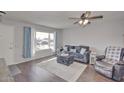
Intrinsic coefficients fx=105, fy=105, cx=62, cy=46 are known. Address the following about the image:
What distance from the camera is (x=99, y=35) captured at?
554cm

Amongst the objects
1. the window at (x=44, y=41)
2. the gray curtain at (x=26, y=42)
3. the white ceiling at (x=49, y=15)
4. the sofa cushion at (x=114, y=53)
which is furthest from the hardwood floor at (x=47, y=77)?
the window at (x=44, y=41)

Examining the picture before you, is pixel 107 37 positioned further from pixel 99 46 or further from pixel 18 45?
pixel 18 45

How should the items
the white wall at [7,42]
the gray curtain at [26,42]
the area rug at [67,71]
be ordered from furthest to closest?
the gray curtain at [26,42] → the white wall at [7,42] → the area rug at [67,71]

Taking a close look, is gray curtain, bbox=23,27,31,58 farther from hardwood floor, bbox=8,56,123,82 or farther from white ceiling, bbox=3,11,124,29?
hardwood floor, bbox=8,56,123,82

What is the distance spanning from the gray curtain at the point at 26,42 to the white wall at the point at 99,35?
2972 mm

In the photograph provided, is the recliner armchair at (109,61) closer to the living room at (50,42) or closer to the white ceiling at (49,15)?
the living room at (50,42)

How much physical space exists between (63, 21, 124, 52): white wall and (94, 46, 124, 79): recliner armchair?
34.0 inches

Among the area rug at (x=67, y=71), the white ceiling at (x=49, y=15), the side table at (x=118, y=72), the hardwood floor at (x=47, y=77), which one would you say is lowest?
the hardwood floor at (x=47, y=77)

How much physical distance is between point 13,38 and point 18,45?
0.44 metres

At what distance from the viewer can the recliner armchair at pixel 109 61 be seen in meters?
3.27

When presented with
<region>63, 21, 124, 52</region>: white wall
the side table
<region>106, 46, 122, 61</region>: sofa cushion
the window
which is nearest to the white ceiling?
<region>63, 21, 124, 52</region>: white wall

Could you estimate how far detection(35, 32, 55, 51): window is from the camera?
6293mm
